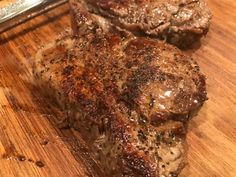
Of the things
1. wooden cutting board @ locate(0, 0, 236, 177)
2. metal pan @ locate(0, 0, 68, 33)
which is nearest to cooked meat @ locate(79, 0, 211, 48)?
wooden cutting board @ locate(0, 0, 236, 177)


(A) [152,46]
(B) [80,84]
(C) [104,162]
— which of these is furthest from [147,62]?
(C) [104,162]

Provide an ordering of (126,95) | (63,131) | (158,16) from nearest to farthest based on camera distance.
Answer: (126,95) < (63,131) < (158,16)

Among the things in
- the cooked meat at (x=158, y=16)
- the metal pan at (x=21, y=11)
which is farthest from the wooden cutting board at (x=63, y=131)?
the cooked meat at (x=158, y=16)

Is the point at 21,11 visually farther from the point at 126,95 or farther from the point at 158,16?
the point at 126,95

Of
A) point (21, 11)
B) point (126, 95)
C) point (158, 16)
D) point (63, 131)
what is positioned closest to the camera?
point (126, 95)

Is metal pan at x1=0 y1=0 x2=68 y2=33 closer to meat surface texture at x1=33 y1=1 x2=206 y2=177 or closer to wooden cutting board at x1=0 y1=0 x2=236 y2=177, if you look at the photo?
wooden cutting board at x1=0 y1=0 x2=236 y2=177

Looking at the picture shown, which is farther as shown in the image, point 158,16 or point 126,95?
point 158,16

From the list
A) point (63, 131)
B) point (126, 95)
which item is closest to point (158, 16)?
point (126, 95)

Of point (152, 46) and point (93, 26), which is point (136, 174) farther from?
point (93, 26)
